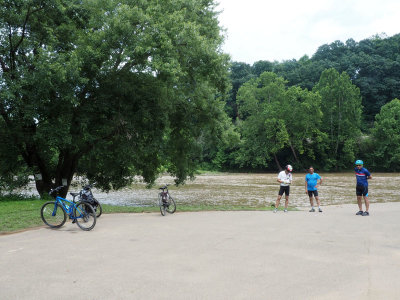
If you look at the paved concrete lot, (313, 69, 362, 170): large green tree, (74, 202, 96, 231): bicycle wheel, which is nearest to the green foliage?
(313, 69, 362, 170): large green tree

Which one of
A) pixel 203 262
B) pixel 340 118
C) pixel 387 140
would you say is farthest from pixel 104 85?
pixel 387 140

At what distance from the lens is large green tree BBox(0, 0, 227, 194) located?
14.1 m

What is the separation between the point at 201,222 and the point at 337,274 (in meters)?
5.61

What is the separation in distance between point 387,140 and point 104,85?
61.3 metres

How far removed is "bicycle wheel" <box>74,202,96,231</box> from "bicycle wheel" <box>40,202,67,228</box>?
329mm

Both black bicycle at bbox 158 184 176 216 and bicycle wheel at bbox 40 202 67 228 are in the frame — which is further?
black bicycle at bbox 158 184 176 216

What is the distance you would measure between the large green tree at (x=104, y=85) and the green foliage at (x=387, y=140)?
5406 centimetres

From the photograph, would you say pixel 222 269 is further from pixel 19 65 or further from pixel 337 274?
pixel 19 65

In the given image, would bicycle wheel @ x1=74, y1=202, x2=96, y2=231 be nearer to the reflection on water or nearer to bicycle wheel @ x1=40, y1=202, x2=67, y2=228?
bicycle wheel @ x1=40, y1=202, x2=67, y2=228

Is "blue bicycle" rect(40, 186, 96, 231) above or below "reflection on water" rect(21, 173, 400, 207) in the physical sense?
above

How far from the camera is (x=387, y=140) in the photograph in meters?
65.1

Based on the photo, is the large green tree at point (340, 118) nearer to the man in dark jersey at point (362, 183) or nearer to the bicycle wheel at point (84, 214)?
the man in dark jersey at point (362, 183)

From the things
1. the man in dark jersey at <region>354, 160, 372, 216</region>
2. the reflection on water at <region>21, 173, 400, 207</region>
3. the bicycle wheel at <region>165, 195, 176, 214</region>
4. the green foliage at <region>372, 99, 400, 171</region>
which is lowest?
the reflection on water at <region>21, 173, 400, 207</region>

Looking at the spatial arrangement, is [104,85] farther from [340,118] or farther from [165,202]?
[340,118]
